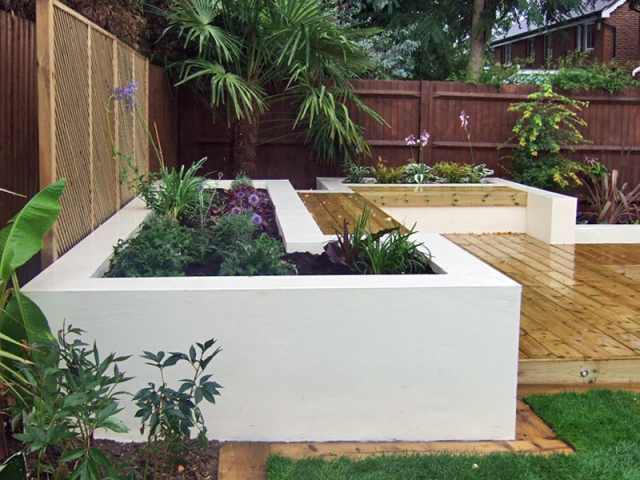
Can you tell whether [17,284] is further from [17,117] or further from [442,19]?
[442,19]

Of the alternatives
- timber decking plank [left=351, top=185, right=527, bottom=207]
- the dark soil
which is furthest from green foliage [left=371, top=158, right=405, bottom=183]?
the dark soil

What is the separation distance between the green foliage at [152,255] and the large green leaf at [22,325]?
3.18 feet

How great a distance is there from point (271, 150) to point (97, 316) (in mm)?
7642

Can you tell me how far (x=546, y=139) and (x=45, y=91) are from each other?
26.8ft

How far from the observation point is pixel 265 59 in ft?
29.3

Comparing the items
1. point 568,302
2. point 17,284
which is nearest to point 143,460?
point 17,284

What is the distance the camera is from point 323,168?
35.6 feet

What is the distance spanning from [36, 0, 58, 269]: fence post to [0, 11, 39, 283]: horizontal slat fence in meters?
0.50

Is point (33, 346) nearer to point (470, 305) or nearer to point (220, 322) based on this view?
point (220, 322)

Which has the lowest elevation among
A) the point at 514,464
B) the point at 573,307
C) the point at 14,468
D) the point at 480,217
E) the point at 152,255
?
the point at 514,464

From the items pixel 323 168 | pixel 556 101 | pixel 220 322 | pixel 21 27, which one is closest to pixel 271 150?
pixel 323 168

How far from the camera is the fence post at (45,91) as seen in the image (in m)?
3.76

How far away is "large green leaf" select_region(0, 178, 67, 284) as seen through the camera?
2.81 meters

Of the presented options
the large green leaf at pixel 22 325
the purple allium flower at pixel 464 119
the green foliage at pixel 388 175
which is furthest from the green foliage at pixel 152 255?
the purple allium flower at pixel 464 119
